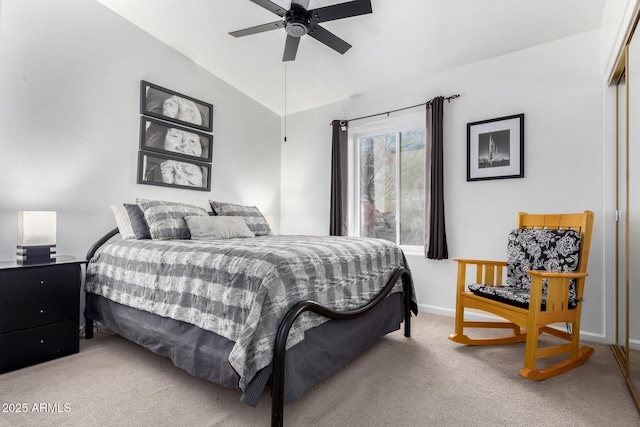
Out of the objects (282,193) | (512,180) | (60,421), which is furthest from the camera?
(282,193)

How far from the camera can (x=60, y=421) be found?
1538 mm

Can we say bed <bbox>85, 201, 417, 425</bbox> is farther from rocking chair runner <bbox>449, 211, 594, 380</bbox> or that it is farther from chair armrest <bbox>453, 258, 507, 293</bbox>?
rocking chair runner <bbox>449, 211, 594, 380</bbox>

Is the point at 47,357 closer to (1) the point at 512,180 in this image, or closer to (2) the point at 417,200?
(2) the point at 417,200

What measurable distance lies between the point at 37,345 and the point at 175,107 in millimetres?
2458

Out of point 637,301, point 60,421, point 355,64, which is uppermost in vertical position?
point 355,64

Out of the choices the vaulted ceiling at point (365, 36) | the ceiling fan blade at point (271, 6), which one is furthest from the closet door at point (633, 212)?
the ceiling fan blade at point (271, 6)

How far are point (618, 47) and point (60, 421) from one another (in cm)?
394

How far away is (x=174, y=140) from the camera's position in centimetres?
350

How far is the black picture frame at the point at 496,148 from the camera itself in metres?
Result: 3.01

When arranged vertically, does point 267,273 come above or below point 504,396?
above

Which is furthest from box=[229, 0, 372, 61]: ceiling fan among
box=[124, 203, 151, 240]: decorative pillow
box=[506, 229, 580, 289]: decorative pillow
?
box=[506, 229, 580, 289]: decorative pillow

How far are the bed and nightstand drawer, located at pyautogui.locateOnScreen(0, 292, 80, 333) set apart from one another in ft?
0.71

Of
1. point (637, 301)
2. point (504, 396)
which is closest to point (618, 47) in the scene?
point (637, 301)

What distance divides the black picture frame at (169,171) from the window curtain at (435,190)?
253 centimetres
